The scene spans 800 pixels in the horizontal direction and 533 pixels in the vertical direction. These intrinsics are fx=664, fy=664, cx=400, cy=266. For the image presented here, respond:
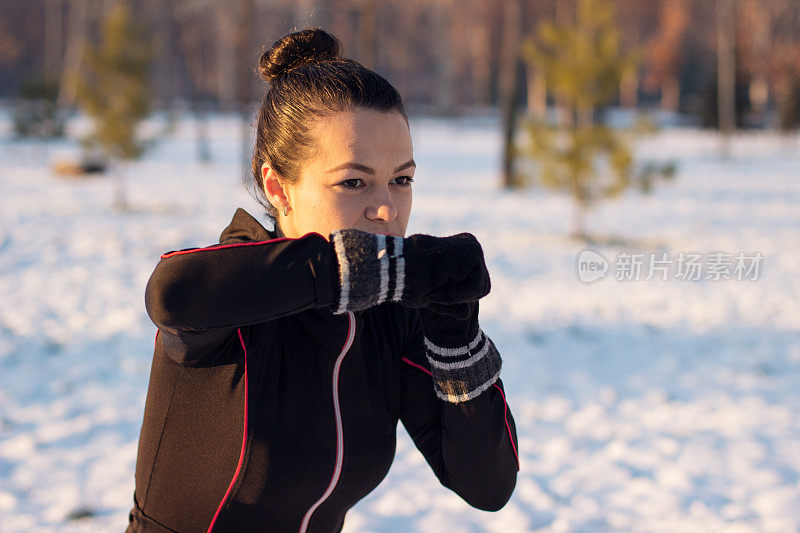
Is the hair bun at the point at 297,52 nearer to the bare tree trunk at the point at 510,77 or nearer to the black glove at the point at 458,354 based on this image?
the black glove at the point at 458,354

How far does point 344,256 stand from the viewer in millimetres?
1174

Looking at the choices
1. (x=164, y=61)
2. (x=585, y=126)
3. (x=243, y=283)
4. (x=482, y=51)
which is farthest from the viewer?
(x=482, y=51)

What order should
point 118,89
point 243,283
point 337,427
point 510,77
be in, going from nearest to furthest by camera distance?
point 243,283 → point 337,427 → point 118,89 → point 510,77

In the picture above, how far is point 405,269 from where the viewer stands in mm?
1186

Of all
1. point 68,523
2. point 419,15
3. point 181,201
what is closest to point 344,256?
point 68,523

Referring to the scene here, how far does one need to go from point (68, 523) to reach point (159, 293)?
9.34 ft

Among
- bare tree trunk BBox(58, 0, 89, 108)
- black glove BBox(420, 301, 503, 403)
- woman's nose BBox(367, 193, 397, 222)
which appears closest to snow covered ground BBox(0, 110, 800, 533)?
black glove BBox(420, 301, 503, 403)

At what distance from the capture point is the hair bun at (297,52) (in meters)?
1.65

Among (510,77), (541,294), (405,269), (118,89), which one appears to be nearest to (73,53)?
(118,89)

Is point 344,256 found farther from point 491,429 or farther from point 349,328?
point 491,429

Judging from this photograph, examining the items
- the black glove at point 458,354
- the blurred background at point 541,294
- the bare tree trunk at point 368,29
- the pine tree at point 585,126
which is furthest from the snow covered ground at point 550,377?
the bare tree trunk at point 368,29

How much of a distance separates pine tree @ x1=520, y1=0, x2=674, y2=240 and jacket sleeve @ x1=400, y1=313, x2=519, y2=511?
10418 mm

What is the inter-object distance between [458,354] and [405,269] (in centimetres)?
31

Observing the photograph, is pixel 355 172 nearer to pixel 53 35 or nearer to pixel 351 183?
pixel 351 183
